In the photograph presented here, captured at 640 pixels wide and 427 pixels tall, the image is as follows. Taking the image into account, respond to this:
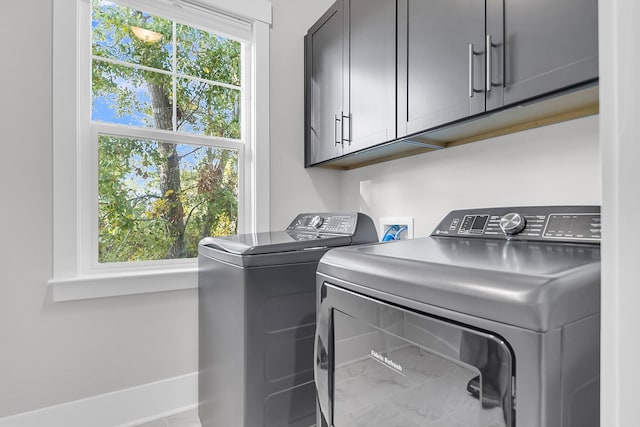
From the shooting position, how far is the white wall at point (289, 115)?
2.25m

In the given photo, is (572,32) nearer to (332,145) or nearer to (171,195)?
(332,145)

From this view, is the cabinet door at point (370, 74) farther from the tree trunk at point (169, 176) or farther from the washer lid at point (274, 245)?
the tree trunk at point (169, 176)

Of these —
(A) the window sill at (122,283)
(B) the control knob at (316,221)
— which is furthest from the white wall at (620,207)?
(A) the window sill at (122,283)

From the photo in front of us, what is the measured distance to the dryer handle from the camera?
0.94 m

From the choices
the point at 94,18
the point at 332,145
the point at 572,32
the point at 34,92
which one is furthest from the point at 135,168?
the point at 572,32

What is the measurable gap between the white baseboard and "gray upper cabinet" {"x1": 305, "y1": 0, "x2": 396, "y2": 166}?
1.60m

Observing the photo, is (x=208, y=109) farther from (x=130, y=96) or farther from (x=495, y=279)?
(x=495, y=279)

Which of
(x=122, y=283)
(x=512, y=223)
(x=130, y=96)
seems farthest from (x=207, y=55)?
(x=512, y=223)

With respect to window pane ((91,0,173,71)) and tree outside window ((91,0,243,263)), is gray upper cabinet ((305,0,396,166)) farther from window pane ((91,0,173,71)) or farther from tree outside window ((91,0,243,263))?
window pane ((91,0,173,71))

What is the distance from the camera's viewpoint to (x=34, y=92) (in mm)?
1571

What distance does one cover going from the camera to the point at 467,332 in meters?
0.59

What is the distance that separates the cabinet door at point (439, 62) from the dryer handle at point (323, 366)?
2.91ft

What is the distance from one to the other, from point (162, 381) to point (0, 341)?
2.49 feet

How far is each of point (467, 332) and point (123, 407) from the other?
1926 millimetres
